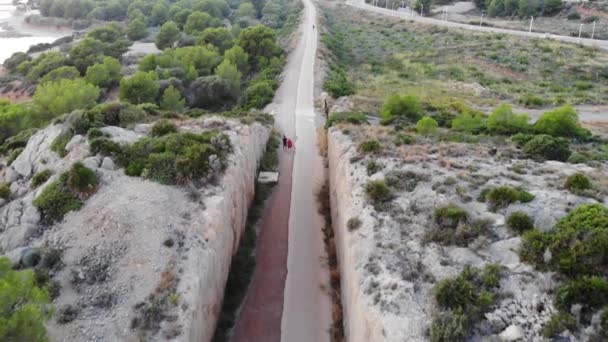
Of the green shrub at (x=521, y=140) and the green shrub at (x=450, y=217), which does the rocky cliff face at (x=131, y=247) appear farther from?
the green shrub at (x=521, y=140)

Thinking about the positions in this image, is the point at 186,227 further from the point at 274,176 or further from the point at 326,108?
the point at 326,108

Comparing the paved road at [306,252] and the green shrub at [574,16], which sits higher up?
the green shrub at [574,16]

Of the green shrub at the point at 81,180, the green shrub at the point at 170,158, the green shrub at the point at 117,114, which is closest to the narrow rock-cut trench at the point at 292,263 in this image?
the green shrub at the point at 170,158

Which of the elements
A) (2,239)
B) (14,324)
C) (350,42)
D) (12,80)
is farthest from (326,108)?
(12,80)

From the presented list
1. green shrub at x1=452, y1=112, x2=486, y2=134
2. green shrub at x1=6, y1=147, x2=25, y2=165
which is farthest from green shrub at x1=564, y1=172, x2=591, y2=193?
green shrub at x1=6, y1=147, x2=25, y2=165

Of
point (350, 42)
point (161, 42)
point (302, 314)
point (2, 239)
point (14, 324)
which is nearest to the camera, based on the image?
point (14, 324)

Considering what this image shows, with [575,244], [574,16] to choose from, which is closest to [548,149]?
[575,244]

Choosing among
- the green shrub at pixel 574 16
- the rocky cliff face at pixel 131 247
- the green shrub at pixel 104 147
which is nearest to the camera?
the rocky cliff face at pixel 131 247
